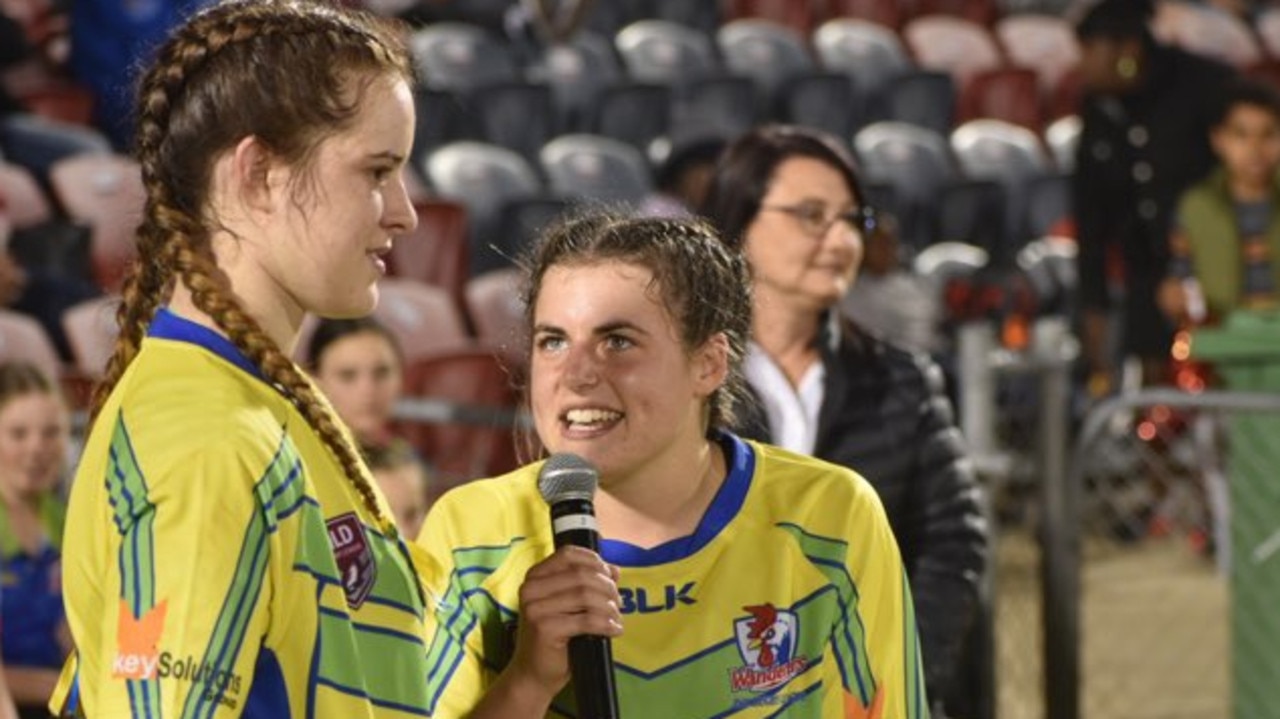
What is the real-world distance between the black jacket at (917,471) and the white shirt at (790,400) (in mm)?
15

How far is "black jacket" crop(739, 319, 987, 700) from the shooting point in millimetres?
3471

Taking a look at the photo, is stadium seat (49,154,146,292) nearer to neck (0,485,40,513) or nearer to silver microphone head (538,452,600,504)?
neck (0,485,40,513)

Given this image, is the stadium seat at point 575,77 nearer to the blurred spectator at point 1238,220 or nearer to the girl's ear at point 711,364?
the blurred spectator at point 1238,220

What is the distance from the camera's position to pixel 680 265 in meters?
2.43

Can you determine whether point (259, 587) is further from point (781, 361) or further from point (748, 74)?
point (748, 74)

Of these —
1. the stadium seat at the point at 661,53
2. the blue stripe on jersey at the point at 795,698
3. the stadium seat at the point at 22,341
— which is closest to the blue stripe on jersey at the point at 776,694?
the blue stripe on jersey at the point at 795,698

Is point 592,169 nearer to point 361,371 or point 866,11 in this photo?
point 866,11

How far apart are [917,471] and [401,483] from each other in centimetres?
177

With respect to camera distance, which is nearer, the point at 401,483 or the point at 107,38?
the point at 401,483

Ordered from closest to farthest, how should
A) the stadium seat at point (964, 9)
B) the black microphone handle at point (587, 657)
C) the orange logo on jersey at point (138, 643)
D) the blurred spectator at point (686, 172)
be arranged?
1. the orange logo on jersey at point (138, 643)
2. the black microphone handle at point (587, 657)
3. the blurred spectator at point (686, 172)
4. the stadium seat at point (964, 9)

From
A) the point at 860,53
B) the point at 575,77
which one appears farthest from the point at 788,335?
the point at 860,53

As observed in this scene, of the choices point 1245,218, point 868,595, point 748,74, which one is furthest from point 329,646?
point 748,74

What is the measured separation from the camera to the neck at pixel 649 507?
237 centimetres

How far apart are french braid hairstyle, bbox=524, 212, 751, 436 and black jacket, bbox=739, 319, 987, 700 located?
926 mm
